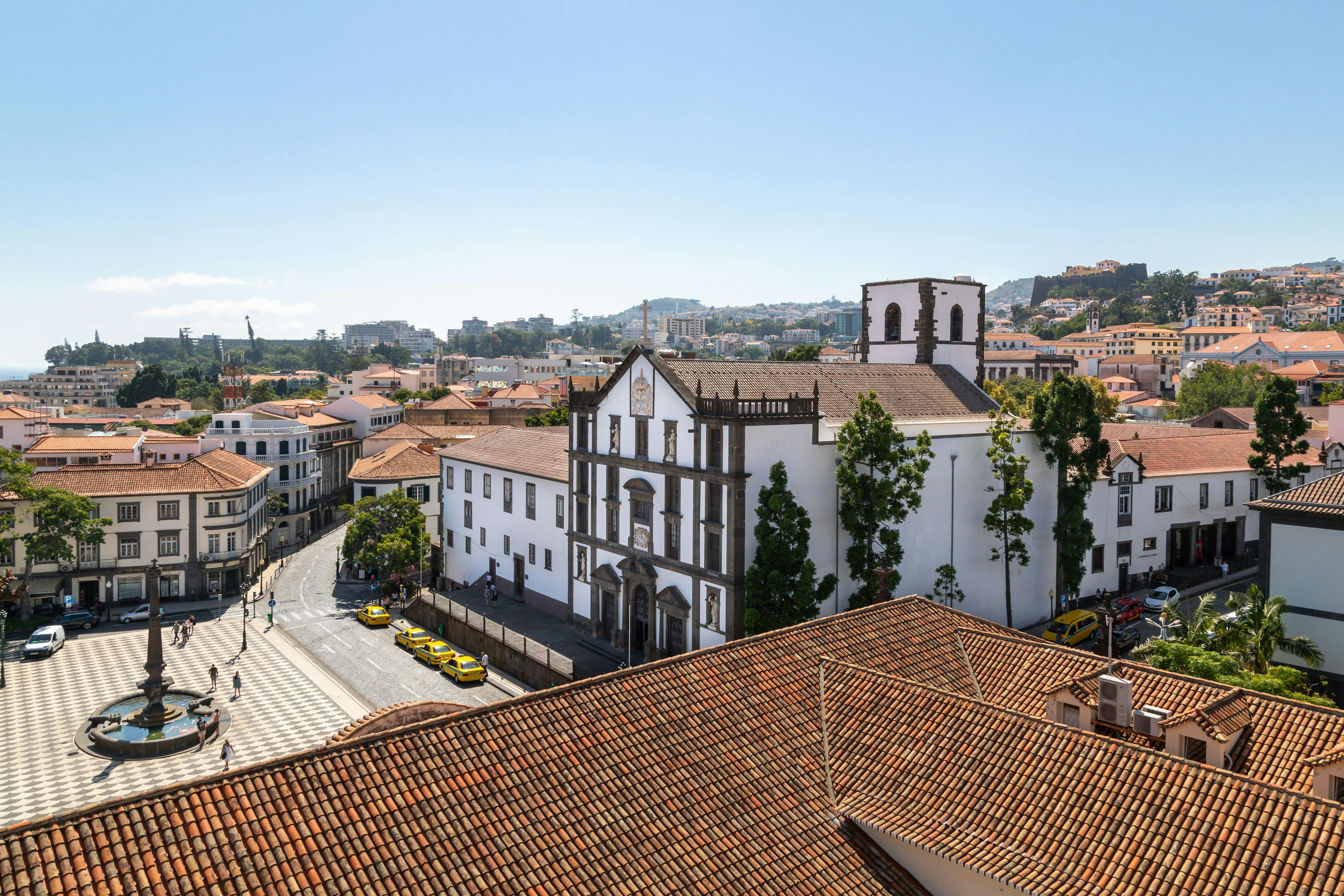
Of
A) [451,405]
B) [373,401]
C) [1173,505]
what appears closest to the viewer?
[1173,505]

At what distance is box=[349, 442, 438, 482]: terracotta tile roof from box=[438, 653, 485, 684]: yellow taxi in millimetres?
29824

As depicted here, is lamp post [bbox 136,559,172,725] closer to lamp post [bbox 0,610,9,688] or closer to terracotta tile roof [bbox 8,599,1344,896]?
lamp post [bbox 0,610,9,688]

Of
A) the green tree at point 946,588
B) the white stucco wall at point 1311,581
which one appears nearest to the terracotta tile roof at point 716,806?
the white stucco wall at point 1311,581

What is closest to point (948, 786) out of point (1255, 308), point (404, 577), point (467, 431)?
point (404, 577)

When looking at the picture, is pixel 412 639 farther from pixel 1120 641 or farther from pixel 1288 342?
pixel 1288 342

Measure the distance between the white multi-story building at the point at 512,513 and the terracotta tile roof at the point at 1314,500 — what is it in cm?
2965

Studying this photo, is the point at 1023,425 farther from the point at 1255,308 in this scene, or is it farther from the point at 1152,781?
the point at 1255,308

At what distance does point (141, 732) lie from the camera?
115ft

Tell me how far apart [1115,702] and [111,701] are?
39723 mm

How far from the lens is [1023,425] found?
140 feet

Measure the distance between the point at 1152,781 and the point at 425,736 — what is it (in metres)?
11.2

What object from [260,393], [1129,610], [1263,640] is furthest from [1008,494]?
[260,393]

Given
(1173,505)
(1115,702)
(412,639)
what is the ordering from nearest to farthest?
(1115,702)
(412,639)
(1173,505)

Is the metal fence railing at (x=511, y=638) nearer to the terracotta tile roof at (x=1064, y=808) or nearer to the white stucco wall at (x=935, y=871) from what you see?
the terracotta tile roof at (x=1064, y=808)
